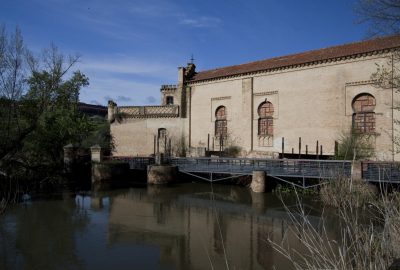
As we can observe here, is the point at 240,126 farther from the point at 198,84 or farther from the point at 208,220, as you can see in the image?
the point at 208,220

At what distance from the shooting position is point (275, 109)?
26641mm

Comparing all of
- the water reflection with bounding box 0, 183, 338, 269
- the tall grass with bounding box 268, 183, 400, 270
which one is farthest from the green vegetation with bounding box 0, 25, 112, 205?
the tall grass with bounding box 268, 183, 400, 270

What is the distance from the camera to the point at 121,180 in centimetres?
2481

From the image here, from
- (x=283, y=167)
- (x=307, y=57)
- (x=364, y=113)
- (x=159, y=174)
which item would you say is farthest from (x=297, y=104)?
(x=159, y=174)

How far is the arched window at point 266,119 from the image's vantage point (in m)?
27.1

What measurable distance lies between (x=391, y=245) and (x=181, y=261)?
631cm

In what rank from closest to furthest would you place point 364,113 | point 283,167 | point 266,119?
point 283,167 < point 364,113 < point 266,119

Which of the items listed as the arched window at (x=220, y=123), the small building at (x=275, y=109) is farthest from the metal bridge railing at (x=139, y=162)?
the arched window at (x=220, y=123)

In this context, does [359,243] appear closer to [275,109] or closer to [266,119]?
[275,109]

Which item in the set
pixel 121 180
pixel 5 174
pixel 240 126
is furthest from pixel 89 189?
pixel 240 126

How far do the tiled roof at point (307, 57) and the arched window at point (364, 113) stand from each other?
2.81 m

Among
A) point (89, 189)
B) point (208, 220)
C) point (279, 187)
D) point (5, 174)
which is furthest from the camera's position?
point (89, 189)

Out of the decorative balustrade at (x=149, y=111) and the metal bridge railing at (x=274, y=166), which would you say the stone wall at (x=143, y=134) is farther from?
the metal bridge railing at (x=274, y=166)

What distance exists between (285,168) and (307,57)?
371 inches
